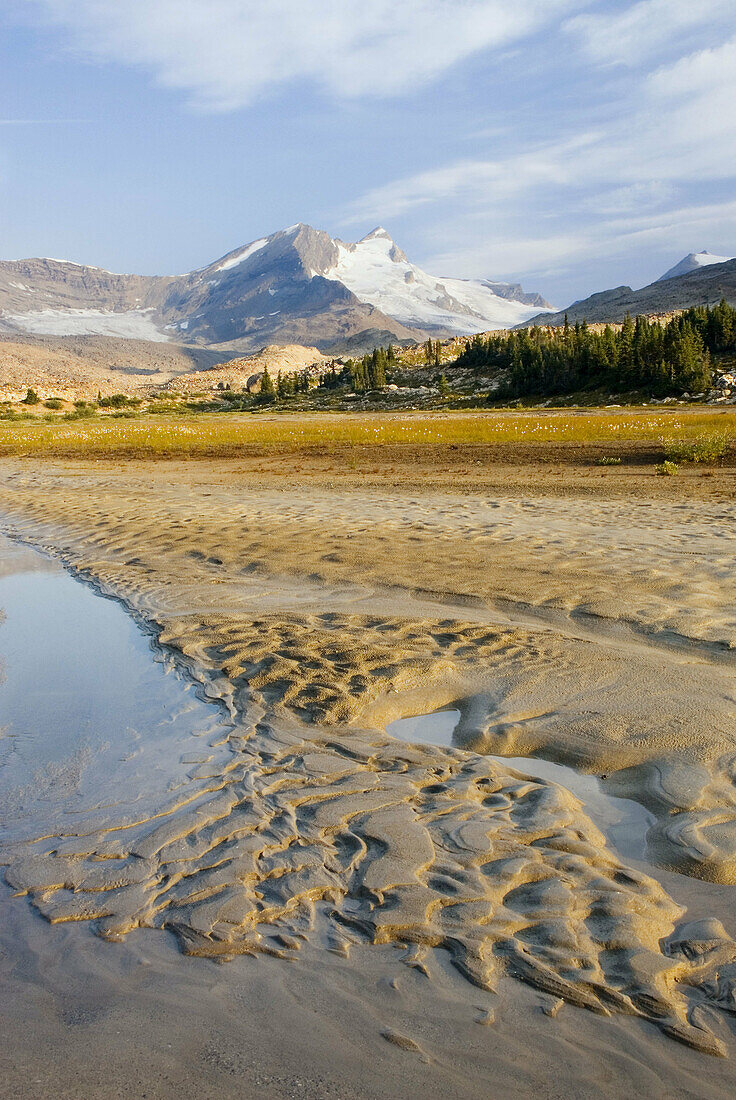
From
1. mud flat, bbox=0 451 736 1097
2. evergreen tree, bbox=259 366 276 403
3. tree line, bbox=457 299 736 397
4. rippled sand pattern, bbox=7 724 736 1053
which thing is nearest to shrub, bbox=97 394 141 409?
evergreen tree, bbox=259 366 276 403

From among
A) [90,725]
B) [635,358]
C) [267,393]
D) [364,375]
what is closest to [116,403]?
[267,393]

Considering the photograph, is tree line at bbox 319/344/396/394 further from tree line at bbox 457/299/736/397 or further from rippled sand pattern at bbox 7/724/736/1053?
rippled sand pattern at bbox 7/724/736/1053

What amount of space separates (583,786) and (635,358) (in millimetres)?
79011

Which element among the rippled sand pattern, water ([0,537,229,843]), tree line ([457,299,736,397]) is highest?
tree line ([457,299,736,397])

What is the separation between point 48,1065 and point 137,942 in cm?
68

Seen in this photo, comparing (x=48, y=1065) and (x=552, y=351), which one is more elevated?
(x=552, y=351)

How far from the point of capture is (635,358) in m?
77.7

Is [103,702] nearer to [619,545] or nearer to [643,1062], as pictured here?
[643,1062]

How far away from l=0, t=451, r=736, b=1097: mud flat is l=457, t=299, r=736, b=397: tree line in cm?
6520

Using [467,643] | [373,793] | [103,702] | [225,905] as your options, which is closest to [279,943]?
[225,905]

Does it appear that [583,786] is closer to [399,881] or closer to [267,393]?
[399,881]

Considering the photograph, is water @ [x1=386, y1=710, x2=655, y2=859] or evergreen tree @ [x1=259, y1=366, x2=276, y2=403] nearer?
water @ [x1=386, y1=710, x2=655, y2=859]

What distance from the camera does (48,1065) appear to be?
9.66 feet

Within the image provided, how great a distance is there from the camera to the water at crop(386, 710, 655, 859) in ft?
14.6
